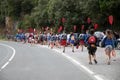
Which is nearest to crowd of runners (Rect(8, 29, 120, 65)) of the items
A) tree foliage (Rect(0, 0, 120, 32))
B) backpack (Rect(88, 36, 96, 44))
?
backpack (Rect(88, 36, 96, 44))

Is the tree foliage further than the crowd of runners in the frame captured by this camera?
Yes

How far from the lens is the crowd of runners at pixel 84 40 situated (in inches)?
733

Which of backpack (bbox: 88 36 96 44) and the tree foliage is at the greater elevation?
the tree foliage

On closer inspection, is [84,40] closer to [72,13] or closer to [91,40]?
[91,40]

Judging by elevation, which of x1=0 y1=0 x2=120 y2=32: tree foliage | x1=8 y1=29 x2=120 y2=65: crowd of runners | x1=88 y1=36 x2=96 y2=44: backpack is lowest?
x1=8 y1=29 x2=120 y2=65: crowd of runners

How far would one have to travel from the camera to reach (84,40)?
1179 inches

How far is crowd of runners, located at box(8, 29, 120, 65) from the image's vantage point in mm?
18625

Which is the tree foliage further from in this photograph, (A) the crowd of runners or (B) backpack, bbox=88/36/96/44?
(B) backpack, bbox=88/36/96/44

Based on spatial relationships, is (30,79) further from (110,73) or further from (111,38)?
(111,38)

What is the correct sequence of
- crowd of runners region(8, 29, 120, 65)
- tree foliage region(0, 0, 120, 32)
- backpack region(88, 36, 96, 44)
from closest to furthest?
crowd of runners region(8, 29, 120, 65), backpack region(88, 36, 96, 44), tree foliage region(0, 0, 120, 32)

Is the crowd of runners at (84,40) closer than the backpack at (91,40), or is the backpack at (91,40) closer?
the crowd of runners at (84,40)

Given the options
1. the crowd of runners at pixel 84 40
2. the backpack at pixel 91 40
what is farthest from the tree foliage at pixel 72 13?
the backpack at pixel 91 40

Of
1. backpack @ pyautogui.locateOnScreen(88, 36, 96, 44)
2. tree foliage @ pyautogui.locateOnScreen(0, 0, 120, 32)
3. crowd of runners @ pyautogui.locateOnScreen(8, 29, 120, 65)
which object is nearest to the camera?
crowd of runners @ pyautogui.locateOnScreen(8, 29, 120, 65)

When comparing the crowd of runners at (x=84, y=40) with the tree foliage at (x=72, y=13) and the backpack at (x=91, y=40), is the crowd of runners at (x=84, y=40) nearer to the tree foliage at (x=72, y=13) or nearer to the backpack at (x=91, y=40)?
the backpack at (x=91, y=40)
